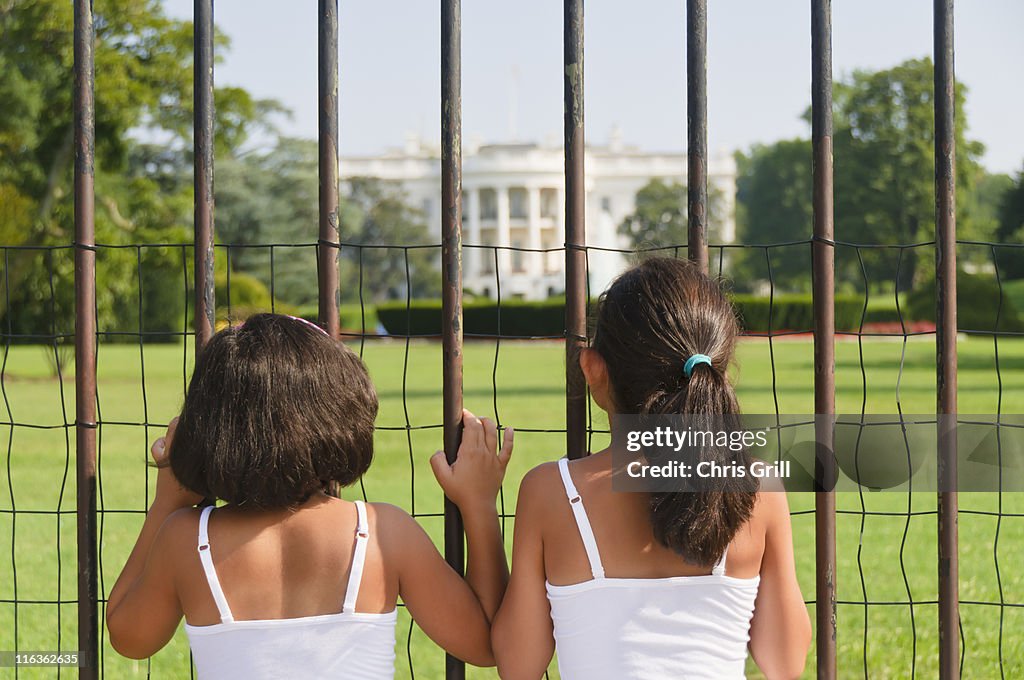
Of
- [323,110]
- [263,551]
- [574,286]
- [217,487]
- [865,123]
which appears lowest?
[263,551]

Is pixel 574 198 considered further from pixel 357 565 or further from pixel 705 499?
pixel 357 565

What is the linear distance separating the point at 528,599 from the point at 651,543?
0.76 feet

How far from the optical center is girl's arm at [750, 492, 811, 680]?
174 centimetres

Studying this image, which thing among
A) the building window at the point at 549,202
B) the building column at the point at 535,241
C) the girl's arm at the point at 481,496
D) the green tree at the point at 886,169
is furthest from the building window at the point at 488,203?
the girl's arm at the point at 481,496

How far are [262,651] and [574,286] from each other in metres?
0.88

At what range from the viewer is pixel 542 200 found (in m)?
69.6

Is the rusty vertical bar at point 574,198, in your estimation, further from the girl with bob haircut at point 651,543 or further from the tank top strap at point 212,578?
the tank top strap at point 212,578

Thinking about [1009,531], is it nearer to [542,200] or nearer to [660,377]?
[660,377]

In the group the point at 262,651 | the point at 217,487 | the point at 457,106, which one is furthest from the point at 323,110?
the point at 262,651

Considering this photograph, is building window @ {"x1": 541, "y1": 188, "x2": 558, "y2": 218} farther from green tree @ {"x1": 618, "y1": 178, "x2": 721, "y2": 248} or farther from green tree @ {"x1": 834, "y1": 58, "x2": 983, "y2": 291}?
green tree @ {"x1": 834, "y1": 58, "x2": 983, "y2": 291}

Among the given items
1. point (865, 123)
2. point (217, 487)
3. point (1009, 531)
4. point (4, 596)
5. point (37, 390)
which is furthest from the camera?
point (865, 123)

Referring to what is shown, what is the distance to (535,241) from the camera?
68.8 meters

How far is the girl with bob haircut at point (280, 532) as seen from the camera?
65.1 inches

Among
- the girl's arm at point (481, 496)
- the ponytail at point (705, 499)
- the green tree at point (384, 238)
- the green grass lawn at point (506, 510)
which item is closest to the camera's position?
the ponytail at point (705, 499)
